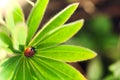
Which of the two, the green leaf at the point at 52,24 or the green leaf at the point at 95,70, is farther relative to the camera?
the green leaf at the point at 95,70

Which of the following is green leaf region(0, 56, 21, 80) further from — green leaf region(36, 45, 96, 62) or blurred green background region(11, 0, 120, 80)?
blurred green background region(11, 0, 120, 80)

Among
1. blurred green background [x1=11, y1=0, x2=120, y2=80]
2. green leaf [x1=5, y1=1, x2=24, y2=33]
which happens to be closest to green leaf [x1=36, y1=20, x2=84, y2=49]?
green leaf [x1=5, y1=1, x2=24, y2=33]

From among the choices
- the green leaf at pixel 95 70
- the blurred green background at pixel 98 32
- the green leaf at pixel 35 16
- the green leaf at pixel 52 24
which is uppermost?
the green leaf at pixel 35 16

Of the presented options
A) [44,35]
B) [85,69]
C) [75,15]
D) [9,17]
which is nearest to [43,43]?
[44,35]

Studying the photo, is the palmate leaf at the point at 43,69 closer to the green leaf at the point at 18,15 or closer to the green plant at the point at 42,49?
the green plant at the point at 42,49

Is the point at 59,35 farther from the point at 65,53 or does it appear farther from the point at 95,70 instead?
the point at 95,70

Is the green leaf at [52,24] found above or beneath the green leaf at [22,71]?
above

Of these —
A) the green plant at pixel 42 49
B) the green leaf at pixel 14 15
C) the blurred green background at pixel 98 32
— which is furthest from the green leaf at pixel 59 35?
the blurred green background at pixel 98 32
